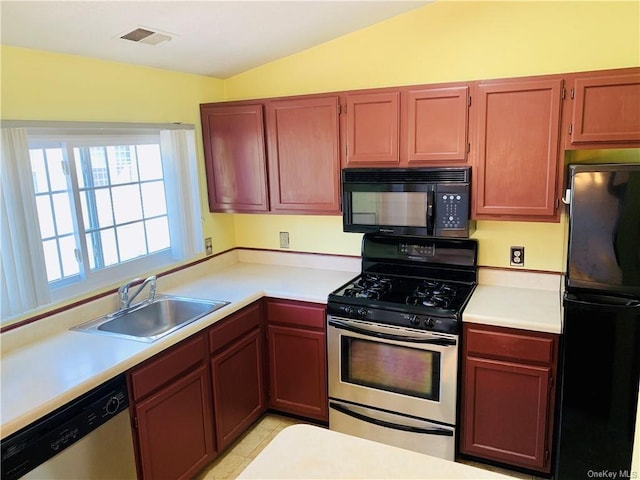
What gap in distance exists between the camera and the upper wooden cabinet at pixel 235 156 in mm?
3094

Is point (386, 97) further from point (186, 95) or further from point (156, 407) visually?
point (156, 407)

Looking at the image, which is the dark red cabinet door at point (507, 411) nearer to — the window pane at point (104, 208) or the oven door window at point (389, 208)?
the oven door window at point (389, 208)

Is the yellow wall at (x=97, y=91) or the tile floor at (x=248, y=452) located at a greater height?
the yellow wall at (x=97, y=91)

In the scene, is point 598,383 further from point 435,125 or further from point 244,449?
point 244,449

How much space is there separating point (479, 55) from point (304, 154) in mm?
1147

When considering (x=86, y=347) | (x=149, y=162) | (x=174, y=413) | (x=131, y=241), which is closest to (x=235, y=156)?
(x=149, y=162)

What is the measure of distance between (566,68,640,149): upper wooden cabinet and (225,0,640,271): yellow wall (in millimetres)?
281

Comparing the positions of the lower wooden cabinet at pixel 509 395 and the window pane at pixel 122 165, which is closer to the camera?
the lower wooden cabinet at pixel 509 395

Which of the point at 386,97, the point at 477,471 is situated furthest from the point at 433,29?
the point at 477,471

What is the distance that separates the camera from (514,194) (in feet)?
8.29

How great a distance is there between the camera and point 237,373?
277cm

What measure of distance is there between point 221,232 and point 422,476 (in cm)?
262

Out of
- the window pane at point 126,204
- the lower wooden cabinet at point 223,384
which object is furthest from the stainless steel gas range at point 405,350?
the window pane at point 126,204

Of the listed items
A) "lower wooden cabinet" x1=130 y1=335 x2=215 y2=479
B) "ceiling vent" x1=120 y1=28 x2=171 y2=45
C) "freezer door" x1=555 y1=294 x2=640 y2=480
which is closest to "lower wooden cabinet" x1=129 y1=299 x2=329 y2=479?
"lower wooden cabinet" x1=130 y1=335 x2=215 y2=479
